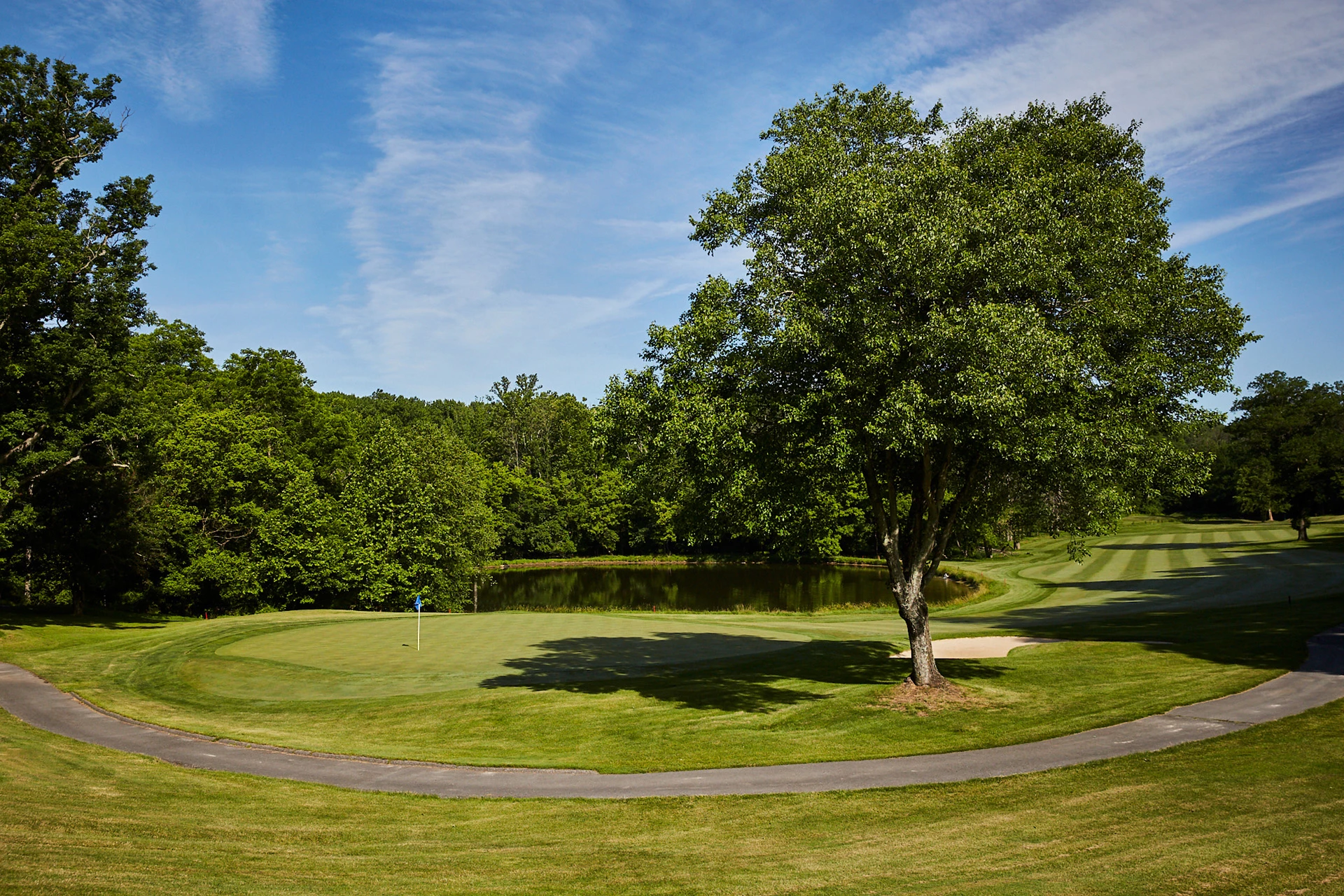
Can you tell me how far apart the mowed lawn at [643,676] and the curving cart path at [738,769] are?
0.66 meters

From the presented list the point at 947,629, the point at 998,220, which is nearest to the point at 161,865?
the point at 998,220

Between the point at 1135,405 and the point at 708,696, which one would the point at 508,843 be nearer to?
the point at 708,696

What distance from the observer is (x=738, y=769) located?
16391 millimetres

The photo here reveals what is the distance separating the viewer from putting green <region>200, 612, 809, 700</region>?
86.4ft

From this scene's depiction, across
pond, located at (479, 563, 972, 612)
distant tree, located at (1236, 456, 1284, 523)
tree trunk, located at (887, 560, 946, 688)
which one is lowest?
pond, located at (479, 563, 972, 612)

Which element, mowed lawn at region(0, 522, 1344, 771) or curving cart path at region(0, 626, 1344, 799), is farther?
mowed lawn at region(0, 522, 1344, 771)

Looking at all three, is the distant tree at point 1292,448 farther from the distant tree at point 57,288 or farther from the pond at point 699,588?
the distant tree at point 57,288

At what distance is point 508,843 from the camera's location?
40.0ft

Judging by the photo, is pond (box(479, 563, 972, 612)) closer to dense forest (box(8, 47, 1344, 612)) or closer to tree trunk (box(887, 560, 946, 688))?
dense forest (box(8, 47, 1344, 612))

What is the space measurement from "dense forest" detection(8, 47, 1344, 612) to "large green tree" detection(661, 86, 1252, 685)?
0.51 metres

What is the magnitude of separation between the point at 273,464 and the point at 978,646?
1812 inches

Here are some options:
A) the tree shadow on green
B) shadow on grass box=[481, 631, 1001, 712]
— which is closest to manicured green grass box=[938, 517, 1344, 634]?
shadow on grass box=[481, 631, 1001, 712]

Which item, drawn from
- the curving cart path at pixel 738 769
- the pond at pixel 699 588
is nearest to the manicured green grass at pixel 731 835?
the curving cart path at pixel 738 769

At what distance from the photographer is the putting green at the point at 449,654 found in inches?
1037
